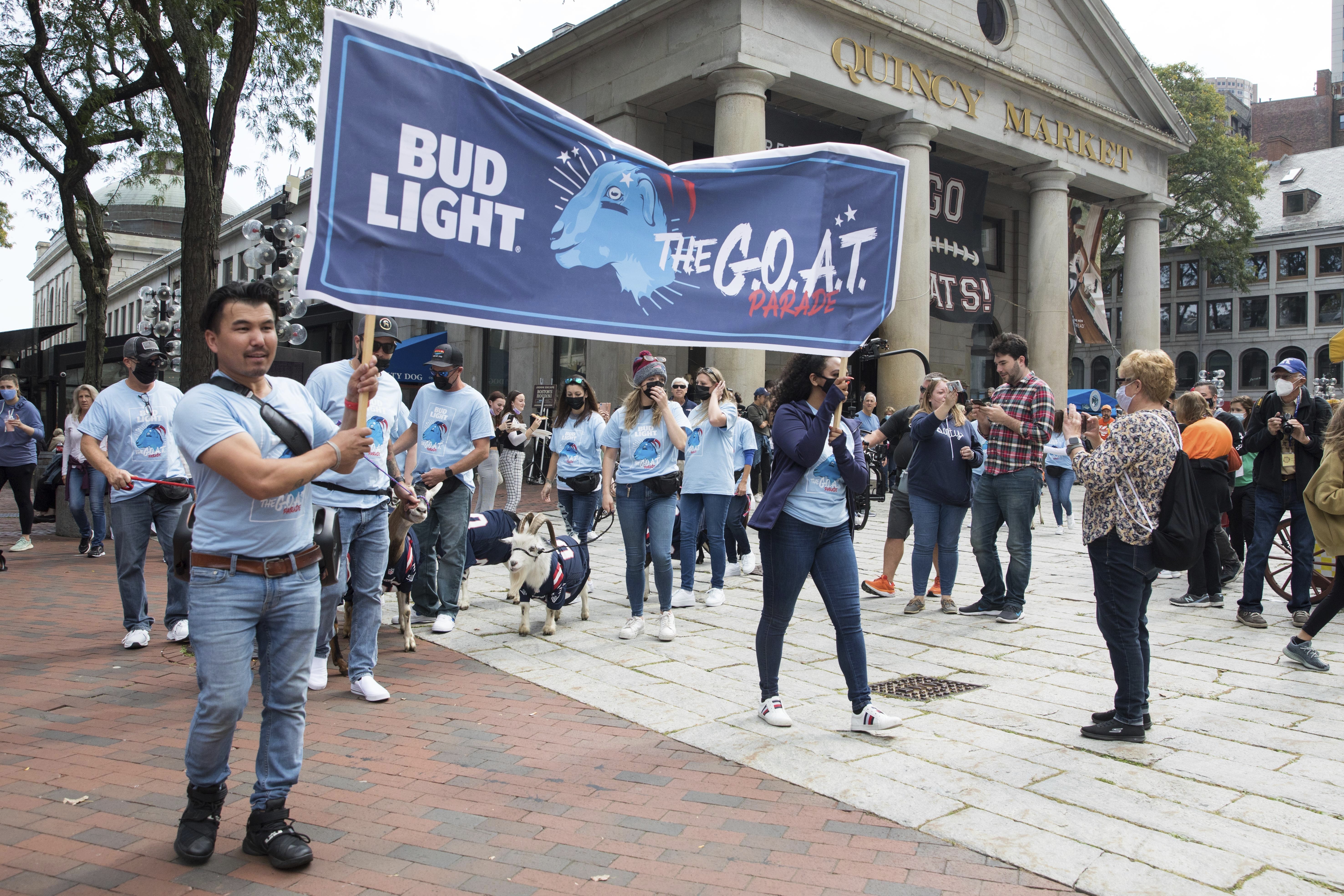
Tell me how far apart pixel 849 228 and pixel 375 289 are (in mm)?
2617

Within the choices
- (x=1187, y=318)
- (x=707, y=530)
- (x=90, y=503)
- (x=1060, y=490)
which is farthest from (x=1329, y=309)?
(x=90, y=503)

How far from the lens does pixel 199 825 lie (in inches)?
129

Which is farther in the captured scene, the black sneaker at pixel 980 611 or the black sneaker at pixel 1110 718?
the black sneaker at pixel 980 611

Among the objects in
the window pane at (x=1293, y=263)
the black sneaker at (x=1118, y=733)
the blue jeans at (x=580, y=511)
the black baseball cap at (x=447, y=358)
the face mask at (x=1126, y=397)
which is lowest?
the black sneaker at (x=1118, y=733)

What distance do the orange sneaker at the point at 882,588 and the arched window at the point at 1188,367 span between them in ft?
184

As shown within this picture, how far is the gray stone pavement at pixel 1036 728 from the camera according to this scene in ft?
11.5

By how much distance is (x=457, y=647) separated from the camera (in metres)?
6.69

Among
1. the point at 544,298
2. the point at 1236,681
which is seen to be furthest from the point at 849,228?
the point at 1236,681

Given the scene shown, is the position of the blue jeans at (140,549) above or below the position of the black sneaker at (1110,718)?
above

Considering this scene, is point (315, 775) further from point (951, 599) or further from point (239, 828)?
point (951, 599)

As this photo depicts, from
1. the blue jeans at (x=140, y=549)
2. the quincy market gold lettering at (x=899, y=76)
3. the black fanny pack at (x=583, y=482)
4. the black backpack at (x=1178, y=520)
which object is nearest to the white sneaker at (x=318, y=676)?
the blue jeans at (x=140, y=549)

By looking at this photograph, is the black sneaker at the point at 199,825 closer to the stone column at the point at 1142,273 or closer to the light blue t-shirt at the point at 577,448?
the light blue t-shirt at the point at 577,448

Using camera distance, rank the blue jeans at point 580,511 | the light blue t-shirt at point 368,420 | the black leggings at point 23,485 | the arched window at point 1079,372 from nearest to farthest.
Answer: the light blue t-shirt at point 368,420, the blue jeans at point 580,511, the black leggings at point 23,485, the arched window at point 1079,372

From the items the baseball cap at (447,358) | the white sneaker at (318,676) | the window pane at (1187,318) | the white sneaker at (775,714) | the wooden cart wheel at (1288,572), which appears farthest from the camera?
the window pane at (1187,318)
